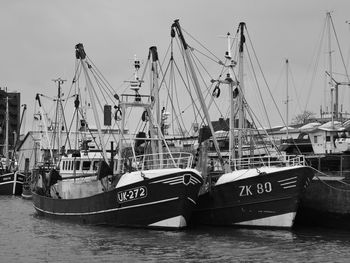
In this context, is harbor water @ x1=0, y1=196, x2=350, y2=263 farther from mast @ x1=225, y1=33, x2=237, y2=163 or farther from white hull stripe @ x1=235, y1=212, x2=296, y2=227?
mast @ x1=225, y1=33, x2=237, y2=163

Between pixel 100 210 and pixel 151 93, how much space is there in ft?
24.8

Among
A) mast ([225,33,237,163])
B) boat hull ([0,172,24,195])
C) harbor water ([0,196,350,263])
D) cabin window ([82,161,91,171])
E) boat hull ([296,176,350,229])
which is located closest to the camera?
harbor water ([0,196,350,263])

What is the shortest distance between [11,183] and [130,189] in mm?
38491

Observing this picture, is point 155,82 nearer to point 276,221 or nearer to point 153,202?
point 153,202

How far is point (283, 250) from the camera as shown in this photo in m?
20.9

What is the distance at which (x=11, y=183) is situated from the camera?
61.1 meters

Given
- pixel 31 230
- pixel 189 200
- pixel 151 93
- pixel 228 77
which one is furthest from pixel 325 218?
pixel 31 230

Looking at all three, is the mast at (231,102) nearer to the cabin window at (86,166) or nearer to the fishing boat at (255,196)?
the fishing boat at (255,196)

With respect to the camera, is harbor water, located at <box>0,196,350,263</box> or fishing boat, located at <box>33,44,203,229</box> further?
fishing boat, located at <box>33,44,203,229</box>

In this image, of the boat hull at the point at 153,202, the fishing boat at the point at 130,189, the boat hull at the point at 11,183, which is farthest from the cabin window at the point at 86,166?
the boat hull at the point at 11,183

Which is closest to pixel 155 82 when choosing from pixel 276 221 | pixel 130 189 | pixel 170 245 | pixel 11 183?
pixel 130 189

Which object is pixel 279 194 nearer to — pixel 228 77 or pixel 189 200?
pixel 189 200

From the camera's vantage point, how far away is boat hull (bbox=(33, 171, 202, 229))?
25.0 metres

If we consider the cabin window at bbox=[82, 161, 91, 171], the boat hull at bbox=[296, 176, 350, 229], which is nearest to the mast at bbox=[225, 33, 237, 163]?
the boat hull at bbox=[296, 176, 350, 229]
